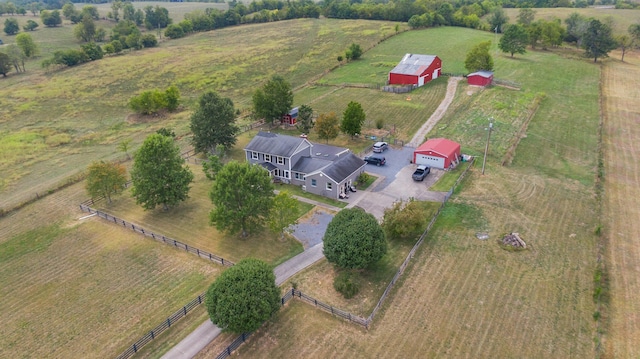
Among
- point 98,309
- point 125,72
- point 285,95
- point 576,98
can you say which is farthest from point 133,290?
point 125,72

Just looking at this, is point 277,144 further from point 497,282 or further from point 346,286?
point 497,282

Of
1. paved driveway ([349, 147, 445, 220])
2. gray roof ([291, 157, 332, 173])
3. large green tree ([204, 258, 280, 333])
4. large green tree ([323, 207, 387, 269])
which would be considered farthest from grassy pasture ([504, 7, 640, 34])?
large green tree ([204, 258, 280, 333])

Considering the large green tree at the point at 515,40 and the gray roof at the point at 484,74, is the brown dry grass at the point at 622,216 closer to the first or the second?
the gray roof at the point at 484,74

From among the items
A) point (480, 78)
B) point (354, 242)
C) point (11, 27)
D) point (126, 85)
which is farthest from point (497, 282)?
point (11, 27)

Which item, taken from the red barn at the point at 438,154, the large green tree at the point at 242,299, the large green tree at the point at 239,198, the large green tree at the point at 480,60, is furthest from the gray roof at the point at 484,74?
the large green tree at the point at 242,299

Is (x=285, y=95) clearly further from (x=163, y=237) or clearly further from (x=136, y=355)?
(x=136, y=355)

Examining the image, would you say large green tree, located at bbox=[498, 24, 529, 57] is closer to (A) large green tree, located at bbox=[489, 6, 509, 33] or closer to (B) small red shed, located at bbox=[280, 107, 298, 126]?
(A) large green tree, located at bbox=[489, 6, 509, 33]
